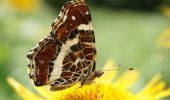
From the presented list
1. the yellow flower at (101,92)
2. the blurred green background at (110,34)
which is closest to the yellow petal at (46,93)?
the yellow flower at (101,92)

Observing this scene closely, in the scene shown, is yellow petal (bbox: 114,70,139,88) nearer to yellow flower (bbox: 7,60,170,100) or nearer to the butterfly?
yellow flower (bbox: 7,60,170,100)

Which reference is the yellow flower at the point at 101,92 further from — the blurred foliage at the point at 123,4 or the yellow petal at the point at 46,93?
the blurred foliage at the point at 123,4

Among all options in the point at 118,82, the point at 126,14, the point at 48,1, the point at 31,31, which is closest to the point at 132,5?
the point at 126,14

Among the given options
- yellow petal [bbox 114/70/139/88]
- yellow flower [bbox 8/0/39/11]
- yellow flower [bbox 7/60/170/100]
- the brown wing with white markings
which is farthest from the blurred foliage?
the brown wing with white markings

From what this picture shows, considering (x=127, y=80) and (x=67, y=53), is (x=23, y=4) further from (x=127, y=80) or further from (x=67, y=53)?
(x=67, y=53)

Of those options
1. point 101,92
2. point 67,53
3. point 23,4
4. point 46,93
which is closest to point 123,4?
point 23,4

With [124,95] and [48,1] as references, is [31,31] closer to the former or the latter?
[124,95]
